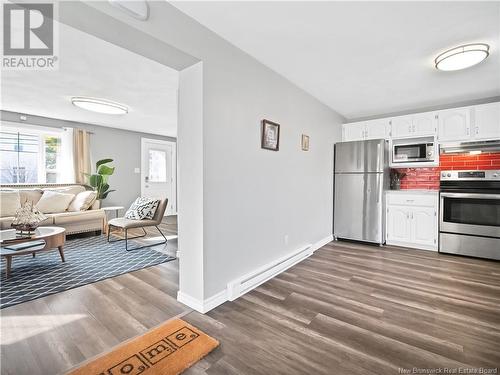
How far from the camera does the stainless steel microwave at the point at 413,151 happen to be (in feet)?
12.7

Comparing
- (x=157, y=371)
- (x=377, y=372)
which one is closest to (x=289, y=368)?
(x=377, y=372)

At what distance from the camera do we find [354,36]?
214 cm

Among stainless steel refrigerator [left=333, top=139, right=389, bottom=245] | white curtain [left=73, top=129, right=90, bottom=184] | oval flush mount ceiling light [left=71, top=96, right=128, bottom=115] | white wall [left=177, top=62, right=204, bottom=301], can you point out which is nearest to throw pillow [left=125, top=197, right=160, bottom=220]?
oval flush mount ceiling light [left=71, top=96, right=128, bottom=115]

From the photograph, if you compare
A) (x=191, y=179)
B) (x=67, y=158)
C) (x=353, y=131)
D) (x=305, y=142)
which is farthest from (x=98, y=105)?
→ (x=353, y=131)

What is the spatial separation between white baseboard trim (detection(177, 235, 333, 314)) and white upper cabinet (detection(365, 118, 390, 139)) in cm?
257

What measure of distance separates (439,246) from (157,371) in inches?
161

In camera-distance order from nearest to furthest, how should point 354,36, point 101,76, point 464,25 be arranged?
point 464,25, point 354,36, point 101,76

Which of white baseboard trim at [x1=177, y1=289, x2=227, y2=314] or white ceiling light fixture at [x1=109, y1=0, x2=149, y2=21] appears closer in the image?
white ceiling light fixture at [x1=109, y1=0, x2=149, y2=21]

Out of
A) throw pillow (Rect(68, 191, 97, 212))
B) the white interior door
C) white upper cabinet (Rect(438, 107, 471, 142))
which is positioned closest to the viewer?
white upper cabinet (Rect(438, 107, 471, 142))

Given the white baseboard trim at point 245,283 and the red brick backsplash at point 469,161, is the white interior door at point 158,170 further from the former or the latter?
the red brick backsplash at point 469,161

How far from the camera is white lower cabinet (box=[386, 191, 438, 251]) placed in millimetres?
3705

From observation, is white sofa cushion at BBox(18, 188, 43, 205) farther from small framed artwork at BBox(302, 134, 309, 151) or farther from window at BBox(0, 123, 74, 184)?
small framed artwork at BBox(302, 134, 309, 151)

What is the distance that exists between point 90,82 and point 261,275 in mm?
3244

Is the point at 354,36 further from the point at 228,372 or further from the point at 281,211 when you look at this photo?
the point at 228,372
